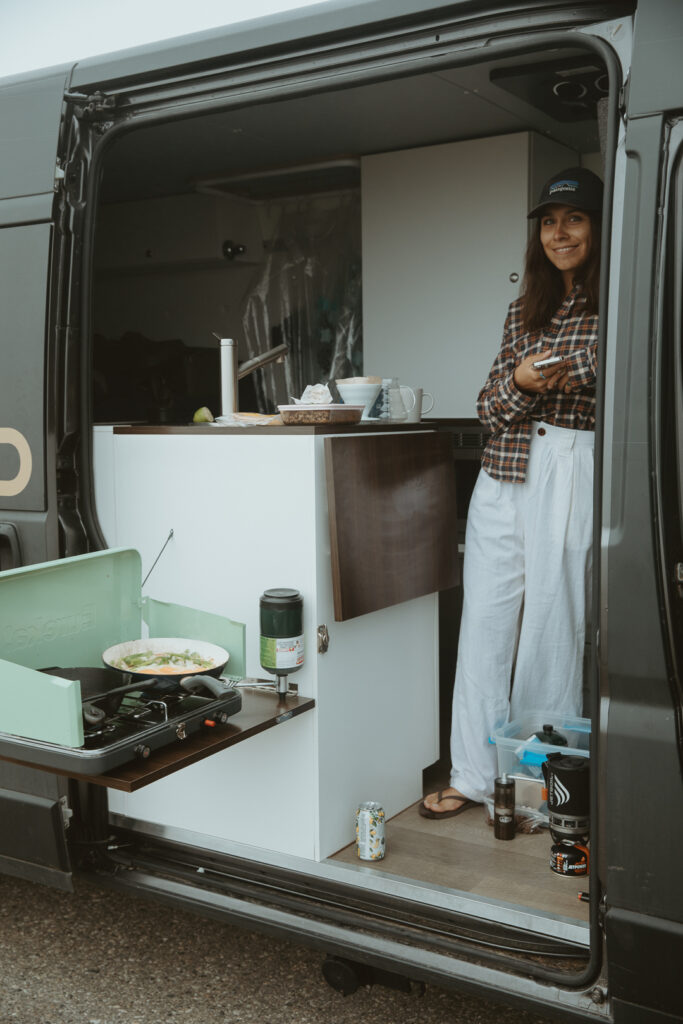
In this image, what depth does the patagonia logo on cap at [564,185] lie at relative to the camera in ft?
9.61

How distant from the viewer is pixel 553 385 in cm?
292

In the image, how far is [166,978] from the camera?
2.75 meters

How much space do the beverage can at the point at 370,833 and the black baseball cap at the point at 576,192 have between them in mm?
1766

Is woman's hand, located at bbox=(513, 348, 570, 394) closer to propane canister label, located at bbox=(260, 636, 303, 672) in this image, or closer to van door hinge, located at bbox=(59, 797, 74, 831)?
propane canister label, located at bbox=(260, 636, 303, 672)

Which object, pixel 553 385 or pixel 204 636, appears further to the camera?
pixel 553 385

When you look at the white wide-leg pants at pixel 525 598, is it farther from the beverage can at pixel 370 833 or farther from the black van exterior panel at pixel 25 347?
the black van exterior panel at pixel 25 347

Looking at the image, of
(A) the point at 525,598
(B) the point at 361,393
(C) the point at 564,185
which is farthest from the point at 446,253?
(A) the point at 525,598

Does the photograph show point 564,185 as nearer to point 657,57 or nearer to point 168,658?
point 657,57

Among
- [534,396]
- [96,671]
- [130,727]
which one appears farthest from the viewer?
[534,396]

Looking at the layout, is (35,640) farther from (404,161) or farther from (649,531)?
(404,161)

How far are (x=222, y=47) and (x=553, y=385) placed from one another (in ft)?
4.15

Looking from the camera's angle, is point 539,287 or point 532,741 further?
point 539,287

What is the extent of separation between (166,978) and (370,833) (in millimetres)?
688

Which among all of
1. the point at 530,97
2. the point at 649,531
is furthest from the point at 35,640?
the point at 530,97
